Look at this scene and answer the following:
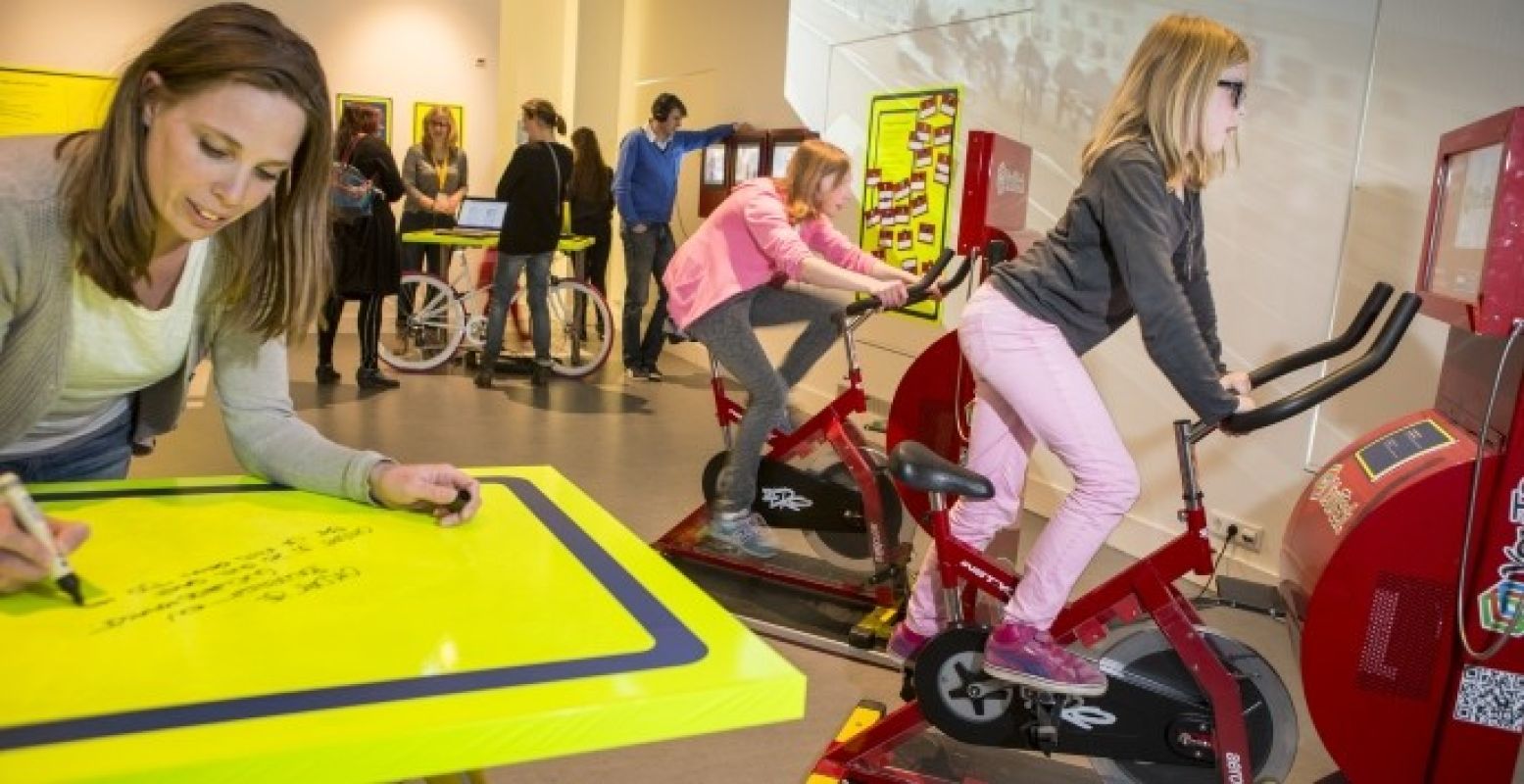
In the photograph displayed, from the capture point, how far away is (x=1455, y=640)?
7.05ft

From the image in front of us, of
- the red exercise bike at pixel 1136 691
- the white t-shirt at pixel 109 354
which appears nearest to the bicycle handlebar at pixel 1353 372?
the red exercise bike at pixel 1136 691

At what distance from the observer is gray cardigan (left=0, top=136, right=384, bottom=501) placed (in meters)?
1.31

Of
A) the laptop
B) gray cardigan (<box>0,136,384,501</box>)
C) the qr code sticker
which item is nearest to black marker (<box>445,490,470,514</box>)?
gray cardigan (<box>0,136,384,501</box>)

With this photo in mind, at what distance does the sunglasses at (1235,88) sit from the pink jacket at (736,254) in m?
1.51

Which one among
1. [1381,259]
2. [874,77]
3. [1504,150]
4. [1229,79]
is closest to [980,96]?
[874,77]

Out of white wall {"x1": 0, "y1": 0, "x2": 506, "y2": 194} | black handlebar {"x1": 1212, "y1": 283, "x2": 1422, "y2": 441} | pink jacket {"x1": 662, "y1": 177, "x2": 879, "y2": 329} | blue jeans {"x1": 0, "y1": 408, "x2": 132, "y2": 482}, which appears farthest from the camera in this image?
white wall {"x1": 0, "y1": 0, "x2": 506, "y2": 194}

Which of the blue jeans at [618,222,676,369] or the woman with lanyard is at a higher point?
the woman with lanyard

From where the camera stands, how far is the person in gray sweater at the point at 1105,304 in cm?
216

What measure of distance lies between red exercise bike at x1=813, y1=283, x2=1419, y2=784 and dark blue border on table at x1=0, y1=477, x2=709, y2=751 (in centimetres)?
115

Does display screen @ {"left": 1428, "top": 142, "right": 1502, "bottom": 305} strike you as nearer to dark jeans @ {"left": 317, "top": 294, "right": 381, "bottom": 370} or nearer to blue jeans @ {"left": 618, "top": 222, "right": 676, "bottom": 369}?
blue jeans @ {"left": 618, "top": 222, "right": 676, "bottom": 369}

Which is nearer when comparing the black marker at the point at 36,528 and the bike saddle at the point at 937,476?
the black marker at the point at 36,528

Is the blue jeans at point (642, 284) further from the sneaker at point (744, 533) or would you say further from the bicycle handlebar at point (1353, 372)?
the bicycle handlebar at point (1353, 372)

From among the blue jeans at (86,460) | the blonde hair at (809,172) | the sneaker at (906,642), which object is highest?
the blonde hair at (809,172)

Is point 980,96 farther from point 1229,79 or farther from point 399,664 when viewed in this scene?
point 399,664
